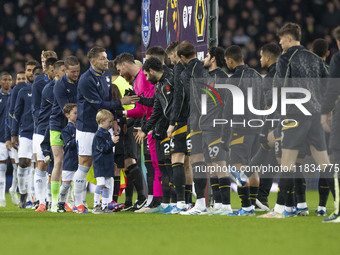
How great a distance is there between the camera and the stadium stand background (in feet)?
66.1

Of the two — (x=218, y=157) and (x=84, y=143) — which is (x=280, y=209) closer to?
(x=218, y=157)

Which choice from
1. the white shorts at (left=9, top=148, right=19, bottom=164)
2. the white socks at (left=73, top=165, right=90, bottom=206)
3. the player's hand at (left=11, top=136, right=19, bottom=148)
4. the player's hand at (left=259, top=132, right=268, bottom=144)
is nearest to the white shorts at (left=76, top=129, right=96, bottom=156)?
the white socks at (left=73, top=165, right=90, bottom=206)

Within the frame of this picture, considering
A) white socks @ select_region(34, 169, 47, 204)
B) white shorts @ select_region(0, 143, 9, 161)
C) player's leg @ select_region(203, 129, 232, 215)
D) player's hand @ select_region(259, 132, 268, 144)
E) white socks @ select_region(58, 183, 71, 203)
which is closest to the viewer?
player's hand @ select_region(259, 132, 268, 144)

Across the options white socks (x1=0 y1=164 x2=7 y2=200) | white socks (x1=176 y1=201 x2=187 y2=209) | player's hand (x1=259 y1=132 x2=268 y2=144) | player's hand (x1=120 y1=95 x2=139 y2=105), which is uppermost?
player's hand (x1=120 y1=95 x2=139 y2=105)

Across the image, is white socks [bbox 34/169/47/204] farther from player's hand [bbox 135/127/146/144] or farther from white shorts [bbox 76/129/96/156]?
player's hand [bbox 135/127/146/144]

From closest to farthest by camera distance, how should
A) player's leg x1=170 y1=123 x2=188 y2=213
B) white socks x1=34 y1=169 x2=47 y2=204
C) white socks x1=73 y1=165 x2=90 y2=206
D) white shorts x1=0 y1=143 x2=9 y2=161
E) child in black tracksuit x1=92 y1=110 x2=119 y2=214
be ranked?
player's leg x1=170 y1=123 x2=188 y2=213 < child in black tracksuit x1=92 y1=110 x2=119 y2=214 < white socks x1=73 y1=165 x2=90 y2=206 < white socks x1=34 y1=169 x2=47 y2=204 < white shorts x1=0 y1=143 x2=9 y2=161

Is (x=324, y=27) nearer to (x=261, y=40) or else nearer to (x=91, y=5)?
(x=261, y=40)

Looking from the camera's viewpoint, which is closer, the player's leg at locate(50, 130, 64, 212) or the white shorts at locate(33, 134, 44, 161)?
the player's leg at locate(50, 130, 64, 212)

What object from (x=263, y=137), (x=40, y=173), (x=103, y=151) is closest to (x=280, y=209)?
(x=263, y=137)

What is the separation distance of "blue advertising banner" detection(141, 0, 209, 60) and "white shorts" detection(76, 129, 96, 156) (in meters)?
2.10

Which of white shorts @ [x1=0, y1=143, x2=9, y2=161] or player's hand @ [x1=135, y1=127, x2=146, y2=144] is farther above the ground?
player's hand @ [x1=135, y1=127, x2=146, y2=144]

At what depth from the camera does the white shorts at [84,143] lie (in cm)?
1035

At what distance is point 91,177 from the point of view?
35.3 ft

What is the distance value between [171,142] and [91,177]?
1.43 metres
